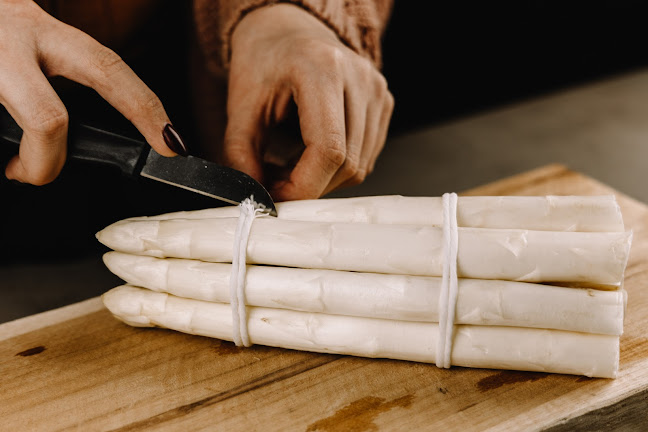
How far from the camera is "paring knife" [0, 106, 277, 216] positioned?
4.47ft

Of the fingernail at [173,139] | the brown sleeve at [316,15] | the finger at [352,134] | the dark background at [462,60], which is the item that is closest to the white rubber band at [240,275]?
the fingernail at [173,139]

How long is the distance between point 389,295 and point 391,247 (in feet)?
0.33

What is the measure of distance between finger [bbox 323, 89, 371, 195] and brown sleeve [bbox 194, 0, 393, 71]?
34 centimetres

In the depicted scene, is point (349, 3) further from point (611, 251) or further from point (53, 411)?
point (53, 411)

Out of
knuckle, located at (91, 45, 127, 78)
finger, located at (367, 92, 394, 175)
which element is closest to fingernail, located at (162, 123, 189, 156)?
knuckle, located at (91, 45, 127, 78)

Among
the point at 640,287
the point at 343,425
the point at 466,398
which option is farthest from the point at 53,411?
the point at 640,287

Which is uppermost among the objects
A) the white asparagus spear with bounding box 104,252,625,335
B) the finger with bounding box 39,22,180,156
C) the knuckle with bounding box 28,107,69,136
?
the finger with bounding box 39,22,180,156

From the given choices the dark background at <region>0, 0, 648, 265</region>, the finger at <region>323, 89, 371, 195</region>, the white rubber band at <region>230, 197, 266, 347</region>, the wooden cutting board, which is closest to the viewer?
the wooden cutting board

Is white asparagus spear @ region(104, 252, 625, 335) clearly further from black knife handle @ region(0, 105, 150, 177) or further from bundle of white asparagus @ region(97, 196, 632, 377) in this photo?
black knife handle @ region(0, 105, 150, 177)

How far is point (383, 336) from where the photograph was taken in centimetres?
128

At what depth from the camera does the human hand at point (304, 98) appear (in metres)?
1.53

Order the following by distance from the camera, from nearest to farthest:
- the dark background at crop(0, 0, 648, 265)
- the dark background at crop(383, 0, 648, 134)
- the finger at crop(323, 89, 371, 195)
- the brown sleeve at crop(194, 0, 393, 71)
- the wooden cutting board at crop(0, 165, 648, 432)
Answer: the wooden cutting board at crop(0, 165, 648, 432), the finger at crop(323, 89, 371, 195), the brown sleeve at crop(194, 0, 393, 71), the dark background at crop(0, 0, 648, 265), the dark background at crop(383, 0, 648, 134)

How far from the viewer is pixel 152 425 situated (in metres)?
1.19

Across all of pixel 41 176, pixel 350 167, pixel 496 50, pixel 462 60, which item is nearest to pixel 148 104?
pixel 41 176
